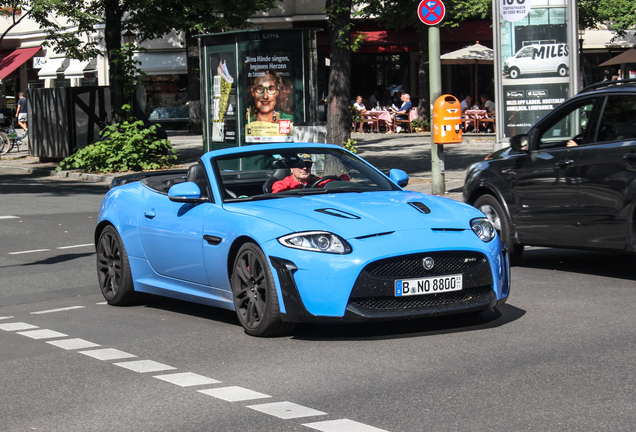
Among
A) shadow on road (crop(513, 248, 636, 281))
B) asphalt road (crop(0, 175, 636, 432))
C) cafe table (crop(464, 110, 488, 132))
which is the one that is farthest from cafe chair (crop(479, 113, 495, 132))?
asphalt road (crop(0, 175, 636, 432))

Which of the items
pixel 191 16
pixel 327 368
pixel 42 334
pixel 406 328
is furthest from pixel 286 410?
pixel 191 16

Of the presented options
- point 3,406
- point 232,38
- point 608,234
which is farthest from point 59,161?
point 3,406

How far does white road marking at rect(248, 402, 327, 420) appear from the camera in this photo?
4.88 metres

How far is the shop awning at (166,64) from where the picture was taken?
49.4m

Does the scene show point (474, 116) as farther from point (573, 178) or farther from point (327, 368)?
point (327, 368)

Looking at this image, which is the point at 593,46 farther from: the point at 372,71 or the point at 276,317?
the point at 276,317

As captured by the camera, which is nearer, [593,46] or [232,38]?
[232,38]

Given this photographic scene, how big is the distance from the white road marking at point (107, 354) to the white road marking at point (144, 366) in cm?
20

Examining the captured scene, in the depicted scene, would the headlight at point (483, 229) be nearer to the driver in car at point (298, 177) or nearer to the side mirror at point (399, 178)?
the side mirror at point (399, 178)

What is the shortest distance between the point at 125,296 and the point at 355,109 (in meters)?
26.5

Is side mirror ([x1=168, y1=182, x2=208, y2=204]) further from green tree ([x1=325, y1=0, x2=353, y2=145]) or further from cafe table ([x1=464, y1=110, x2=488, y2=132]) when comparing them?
cafe table ([x1=464, y1=110, x2=488, y2=132])

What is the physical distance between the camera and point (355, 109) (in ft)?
113

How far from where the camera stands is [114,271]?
862 cm

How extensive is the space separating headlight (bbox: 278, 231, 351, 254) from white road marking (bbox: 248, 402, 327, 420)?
1.49 metres
